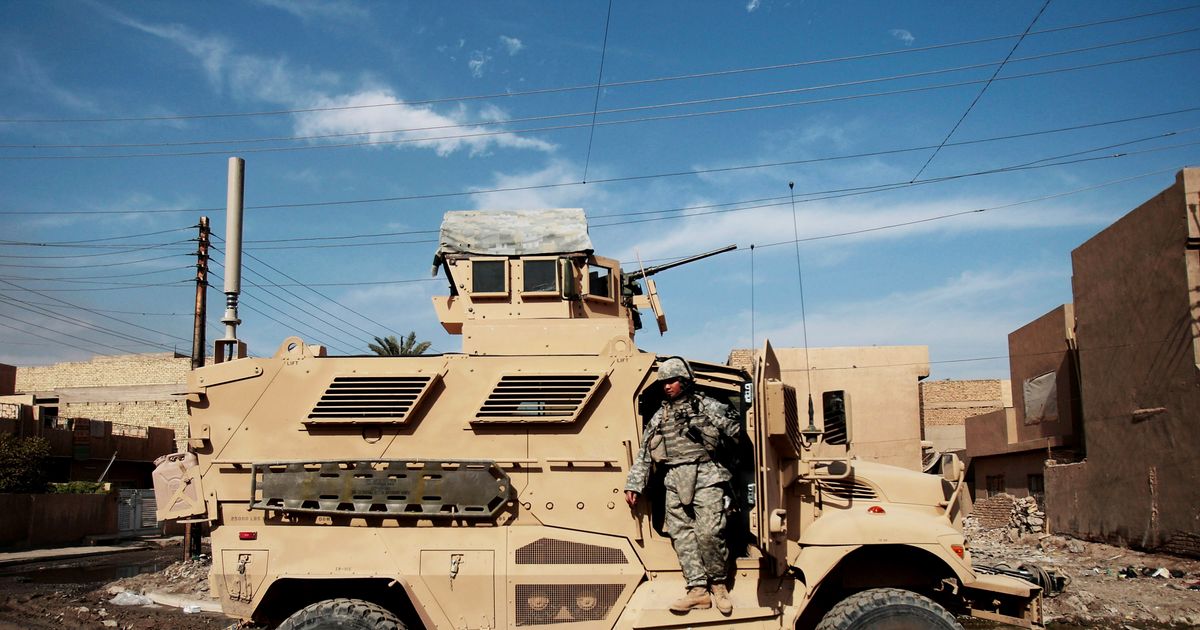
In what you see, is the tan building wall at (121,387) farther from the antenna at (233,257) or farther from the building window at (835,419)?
the building window at (835,419)

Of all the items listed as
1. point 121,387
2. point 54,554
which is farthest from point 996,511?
point 121,387

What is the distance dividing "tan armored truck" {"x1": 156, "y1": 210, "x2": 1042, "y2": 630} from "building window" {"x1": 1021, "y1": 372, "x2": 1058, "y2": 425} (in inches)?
750

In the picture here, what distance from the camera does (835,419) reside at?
6309 millimetres

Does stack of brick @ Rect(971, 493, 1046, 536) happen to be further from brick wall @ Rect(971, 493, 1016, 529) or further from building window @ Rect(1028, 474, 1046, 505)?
building window @ Rect(1028, 474, 1046, 505)

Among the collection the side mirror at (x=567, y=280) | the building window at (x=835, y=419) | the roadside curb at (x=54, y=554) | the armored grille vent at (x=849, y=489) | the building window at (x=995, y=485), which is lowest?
the roadside curb at (x=54, y=554)

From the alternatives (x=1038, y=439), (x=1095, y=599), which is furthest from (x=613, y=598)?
(x=1038, y=439)

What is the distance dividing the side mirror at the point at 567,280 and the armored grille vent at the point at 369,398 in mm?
1630

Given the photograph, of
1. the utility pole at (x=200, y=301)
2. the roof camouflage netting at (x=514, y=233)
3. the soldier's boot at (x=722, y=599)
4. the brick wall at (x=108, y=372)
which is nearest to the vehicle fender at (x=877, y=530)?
the soldier's boot at (x=722, y=599)

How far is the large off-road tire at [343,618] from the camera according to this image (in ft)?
18.9

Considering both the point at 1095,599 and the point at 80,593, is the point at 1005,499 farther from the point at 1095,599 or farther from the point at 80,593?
the point at 80,593

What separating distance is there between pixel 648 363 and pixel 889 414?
26.3 meters

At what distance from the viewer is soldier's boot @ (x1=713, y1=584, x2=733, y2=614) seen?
5801 mm

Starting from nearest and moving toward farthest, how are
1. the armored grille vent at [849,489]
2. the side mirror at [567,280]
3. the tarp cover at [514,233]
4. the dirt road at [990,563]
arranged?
the armored grille vent at [849,489] → the side mirror at [567,280] → the tarp cover at [514,233] → the dirt road at [990,563]

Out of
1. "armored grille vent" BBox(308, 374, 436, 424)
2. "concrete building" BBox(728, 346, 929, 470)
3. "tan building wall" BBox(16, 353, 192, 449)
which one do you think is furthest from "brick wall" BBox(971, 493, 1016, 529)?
"tan building wall" BBox(16, 353, 192, 449)
